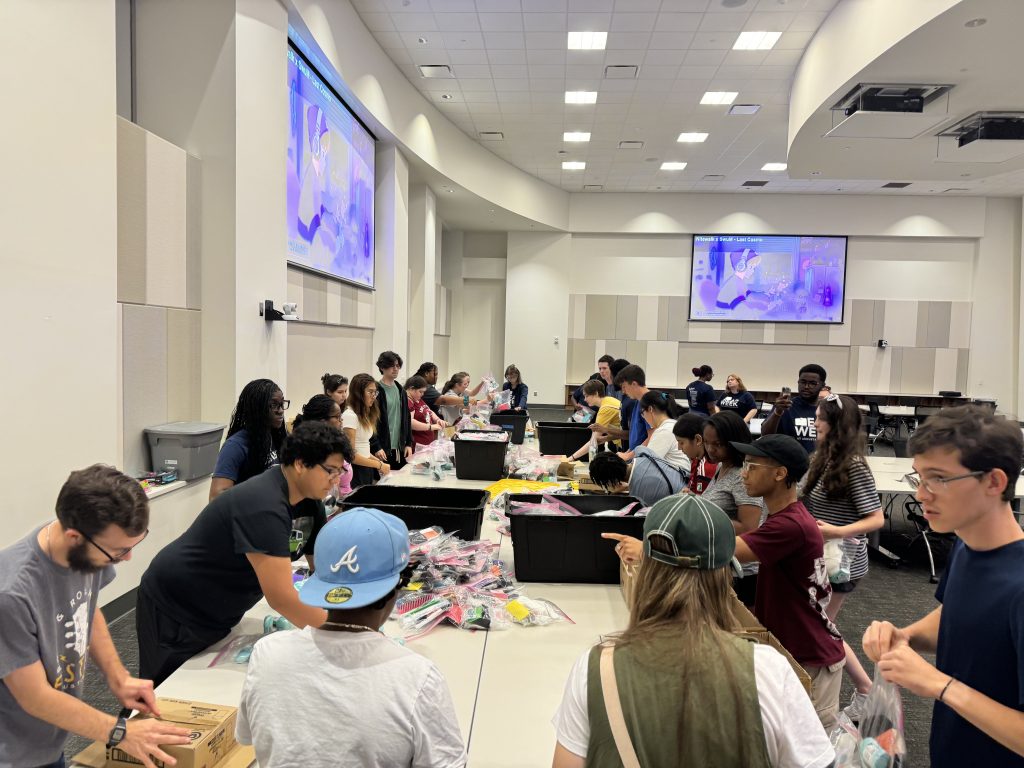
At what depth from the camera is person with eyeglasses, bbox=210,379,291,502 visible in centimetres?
273

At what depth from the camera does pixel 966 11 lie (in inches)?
161

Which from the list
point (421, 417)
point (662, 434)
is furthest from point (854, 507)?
point (421, 417)

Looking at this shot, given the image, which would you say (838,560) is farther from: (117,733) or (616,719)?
(117,733)

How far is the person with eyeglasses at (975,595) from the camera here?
119 centimetres

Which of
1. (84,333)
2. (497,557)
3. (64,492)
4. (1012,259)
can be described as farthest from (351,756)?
(1012,259)

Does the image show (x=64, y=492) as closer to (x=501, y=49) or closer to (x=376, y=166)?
(x=501, y=49)

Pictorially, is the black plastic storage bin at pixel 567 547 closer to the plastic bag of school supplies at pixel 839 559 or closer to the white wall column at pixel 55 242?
the plastic bag of school supplies at pixel 839 559

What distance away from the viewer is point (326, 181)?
6.17m

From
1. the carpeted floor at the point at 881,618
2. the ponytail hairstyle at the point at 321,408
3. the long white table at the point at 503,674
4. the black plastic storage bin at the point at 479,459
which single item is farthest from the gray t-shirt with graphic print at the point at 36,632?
the black plastic storage bin at the point at 479,459

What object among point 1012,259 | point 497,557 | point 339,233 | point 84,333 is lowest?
point 497,557

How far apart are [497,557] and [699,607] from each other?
1590 millimetres

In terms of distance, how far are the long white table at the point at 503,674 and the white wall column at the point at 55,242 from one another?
1498 mm

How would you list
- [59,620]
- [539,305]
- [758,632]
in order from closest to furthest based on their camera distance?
1. [59,620]
2. [758,632]
3. [539,305]

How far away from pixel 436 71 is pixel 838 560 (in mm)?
7286
